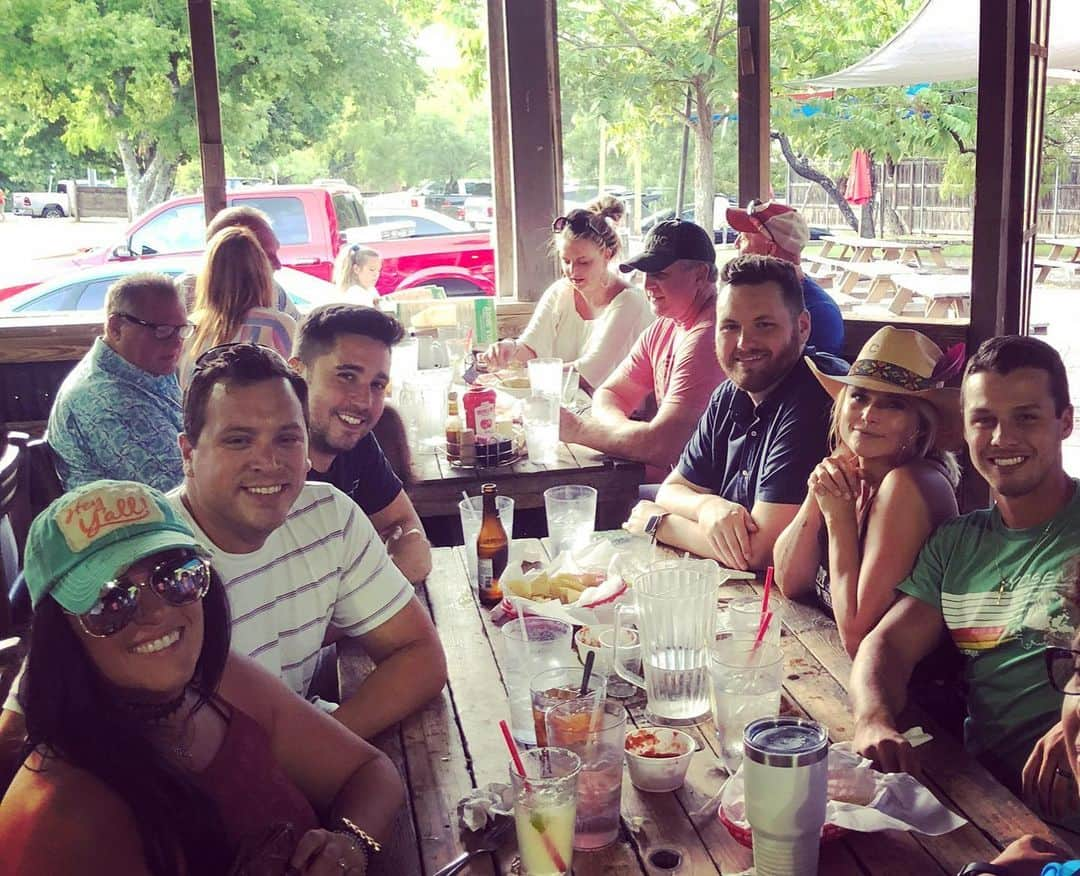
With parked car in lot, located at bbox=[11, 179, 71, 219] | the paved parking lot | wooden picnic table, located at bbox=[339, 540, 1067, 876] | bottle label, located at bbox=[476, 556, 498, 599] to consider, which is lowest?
wooden picnic table, located at bbox=[339, 540, 1067, 876]

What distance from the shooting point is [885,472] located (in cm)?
224

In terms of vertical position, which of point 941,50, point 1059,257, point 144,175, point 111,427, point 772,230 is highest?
point 941,50

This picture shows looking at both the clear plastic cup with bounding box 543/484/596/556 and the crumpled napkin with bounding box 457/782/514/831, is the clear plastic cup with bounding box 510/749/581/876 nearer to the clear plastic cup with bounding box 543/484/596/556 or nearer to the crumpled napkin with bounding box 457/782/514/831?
the crumpled napkin with bounding box 457/782/514/831

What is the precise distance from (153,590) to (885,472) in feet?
5.05

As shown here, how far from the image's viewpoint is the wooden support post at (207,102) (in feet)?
17.1

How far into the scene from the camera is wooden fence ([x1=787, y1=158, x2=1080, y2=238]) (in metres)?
12.2

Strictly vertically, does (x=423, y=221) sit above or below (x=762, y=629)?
above

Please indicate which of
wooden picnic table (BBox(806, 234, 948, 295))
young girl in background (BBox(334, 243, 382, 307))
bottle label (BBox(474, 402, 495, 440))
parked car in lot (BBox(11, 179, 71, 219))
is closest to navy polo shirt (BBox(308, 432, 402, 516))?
bottle label (BBox(474, 402, 495, 440))

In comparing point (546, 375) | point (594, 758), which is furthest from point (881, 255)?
point (594, 758)

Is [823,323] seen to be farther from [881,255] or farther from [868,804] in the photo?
[881,255]

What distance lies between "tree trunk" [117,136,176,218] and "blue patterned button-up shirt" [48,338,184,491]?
6281 mm

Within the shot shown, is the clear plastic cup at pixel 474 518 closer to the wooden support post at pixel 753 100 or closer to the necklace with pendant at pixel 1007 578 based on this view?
the necklace with pendant at pixel 1007 578

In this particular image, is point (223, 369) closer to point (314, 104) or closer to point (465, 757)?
point (465, 757)

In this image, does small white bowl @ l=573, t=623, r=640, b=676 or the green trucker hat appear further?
small white bowl @ l=573, t=623, r=640, b=676
